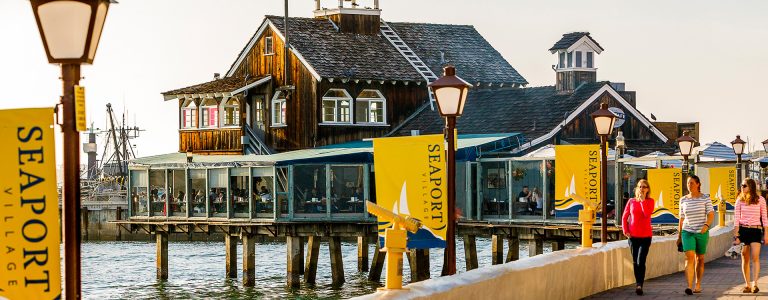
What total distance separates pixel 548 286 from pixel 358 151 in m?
29.5

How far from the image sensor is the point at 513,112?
56.8m

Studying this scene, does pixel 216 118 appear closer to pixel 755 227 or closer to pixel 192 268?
pixel 192 268

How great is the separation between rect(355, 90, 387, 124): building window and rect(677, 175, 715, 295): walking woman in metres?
38.4

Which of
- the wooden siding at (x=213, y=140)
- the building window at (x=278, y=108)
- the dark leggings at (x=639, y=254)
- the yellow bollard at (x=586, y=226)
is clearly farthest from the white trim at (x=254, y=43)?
the dark leggings at (x=639, y=254)

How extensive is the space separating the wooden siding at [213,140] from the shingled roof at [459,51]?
954 cm

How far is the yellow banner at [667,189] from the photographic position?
132 feet

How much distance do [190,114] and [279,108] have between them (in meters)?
4.01

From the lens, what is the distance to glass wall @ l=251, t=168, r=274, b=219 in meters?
46.1

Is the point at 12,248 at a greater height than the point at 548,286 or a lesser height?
greater

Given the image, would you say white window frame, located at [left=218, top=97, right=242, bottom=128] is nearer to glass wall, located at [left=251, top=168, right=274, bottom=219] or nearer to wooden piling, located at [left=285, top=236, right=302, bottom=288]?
glass wall, located at [left=251, top=168, right=274, bottom=219]

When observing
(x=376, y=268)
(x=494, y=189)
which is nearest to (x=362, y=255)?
(x=376, y=268)

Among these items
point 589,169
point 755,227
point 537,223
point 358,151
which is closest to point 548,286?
point 755,227

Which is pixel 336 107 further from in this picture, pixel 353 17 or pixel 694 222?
pixel 694 222

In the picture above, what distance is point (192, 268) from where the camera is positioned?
195 feet
